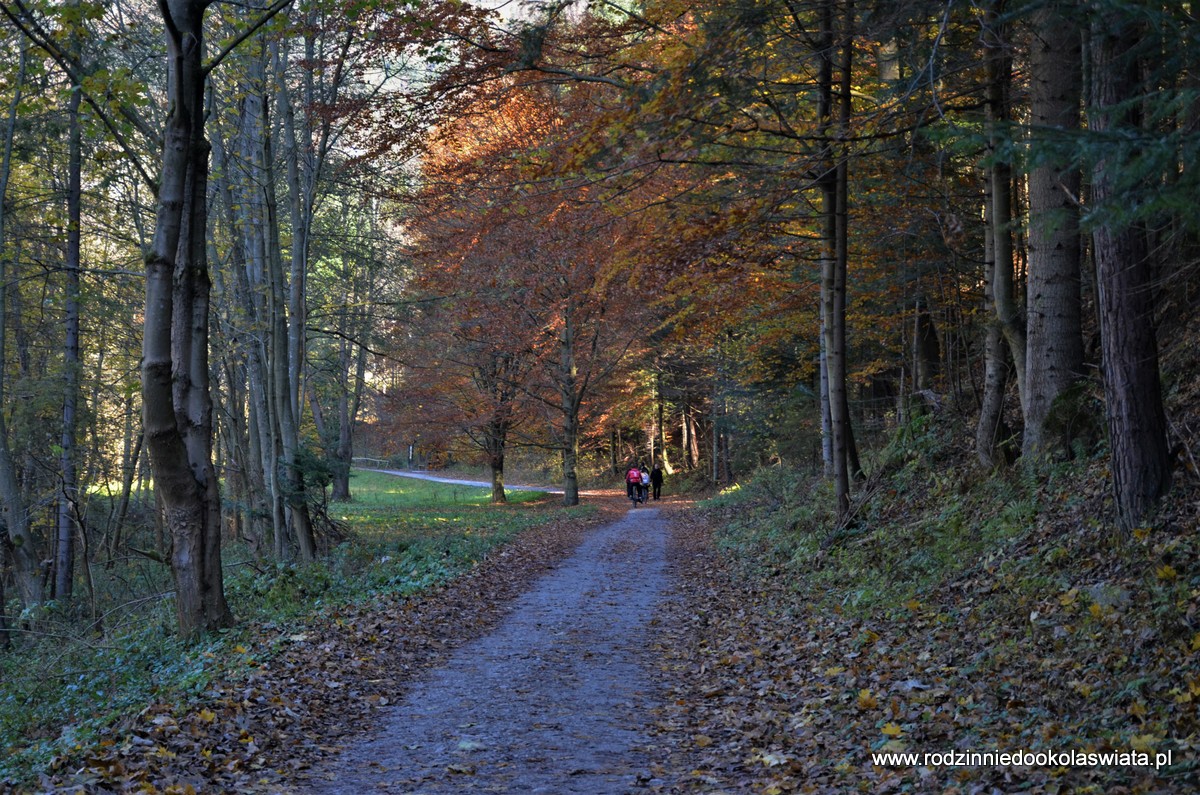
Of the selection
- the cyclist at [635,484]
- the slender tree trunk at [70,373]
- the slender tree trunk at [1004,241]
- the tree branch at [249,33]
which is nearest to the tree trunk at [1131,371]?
the slender tree trunk at [1004,241]

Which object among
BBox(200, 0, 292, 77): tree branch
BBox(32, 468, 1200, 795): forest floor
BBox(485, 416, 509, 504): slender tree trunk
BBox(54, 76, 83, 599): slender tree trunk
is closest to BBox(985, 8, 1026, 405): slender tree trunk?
BBox(32, 468, 1200, 795): forest floor

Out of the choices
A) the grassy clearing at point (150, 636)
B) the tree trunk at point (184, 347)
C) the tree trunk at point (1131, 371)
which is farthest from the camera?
the tree trunk at point (184, 347)

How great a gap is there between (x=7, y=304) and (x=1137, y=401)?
18411mm

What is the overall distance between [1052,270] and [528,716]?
712 cm

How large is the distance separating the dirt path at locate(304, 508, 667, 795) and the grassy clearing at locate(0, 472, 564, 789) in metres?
1.76

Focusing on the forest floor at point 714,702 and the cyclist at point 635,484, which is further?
the cyclist at point 635,484

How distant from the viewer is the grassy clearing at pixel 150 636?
757 cm

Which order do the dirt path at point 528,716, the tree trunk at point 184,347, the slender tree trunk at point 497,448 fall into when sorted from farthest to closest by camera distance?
the slender tree trunk at point 497,448 < the tree trunk at point 184,347 < the dirt path at point 528,716

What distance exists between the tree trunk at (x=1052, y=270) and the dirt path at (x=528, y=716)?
5114mm

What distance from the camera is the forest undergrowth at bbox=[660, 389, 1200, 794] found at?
15.4 feet

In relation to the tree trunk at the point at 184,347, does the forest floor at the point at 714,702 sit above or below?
below

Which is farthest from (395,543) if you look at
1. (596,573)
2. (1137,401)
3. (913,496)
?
(1137,401)

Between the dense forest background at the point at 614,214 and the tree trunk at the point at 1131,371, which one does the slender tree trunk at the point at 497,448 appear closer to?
the dense forest background at the point at 614,214

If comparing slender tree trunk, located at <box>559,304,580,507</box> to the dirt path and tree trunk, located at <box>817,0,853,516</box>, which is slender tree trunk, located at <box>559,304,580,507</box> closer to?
tree trunk, located at <box>817,0,853,516</box>
